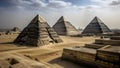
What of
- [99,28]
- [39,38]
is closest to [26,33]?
[39,38]

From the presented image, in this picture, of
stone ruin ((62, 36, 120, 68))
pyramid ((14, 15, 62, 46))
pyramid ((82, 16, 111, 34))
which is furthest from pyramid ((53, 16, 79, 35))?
stone ruin ((62, 36, 120, 68))

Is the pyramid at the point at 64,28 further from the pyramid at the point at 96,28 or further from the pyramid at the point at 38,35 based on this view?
the pyramid at the point at 38,35

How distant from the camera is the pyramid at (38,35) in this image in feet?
52.9

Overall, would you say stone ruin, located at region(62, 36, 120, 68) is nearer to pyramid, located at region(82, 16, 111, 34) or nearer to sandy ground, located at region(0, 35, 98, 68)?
sandy ground, located at region(0, 35, 98, 68)

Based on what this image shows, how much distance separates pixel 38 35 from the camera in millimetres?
16312

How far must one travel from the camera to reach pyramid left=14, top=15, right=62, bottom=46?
16125 millimetres

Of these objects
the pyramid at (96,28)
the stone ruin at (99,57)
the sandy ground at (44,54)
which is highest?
the pyramid at (96,28)

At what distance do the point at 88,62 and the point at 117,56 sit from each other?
1946 mm

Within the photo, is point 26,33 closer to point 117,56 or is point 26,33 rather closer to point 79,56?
point 79,56

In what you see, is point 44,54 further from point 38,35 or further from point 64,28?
point 64,28

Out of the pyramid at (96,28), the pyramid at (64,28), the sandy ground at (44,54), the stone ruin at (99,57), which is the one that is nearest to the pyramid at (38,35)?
the sandy ground at (44,54)

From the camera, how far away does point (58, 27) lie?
3588 cm

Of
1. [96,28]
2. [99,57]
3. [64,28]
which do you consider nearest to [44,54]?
[99,57]

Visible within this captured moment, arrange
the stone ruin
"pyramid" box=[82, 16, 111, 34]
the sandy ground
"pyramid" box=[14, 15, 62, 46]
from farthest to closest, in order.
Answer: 1. "pyramid" box=[82, 16, 111, 34]
2. "pyramid" box=[14, 15, 62, 46]
3. the sandy ground
4. the stone ruin
